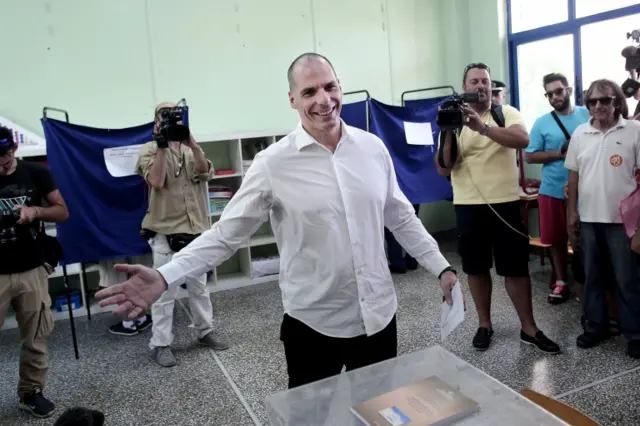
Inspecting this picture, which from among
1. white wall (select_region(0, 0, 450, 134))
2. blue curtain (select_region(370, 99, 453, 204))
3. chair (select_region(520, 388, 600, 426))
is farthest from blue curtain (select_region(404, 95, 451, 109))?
chair (select_region(520, 388, 600, 426))

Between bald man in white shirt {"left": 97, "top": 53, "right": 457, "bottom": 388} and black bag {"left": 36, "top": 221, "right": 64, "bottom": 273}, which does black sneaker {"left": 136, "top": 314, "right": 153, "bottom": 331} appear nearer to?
black bag {"left": 36, "top": 221, "right": 64, "bottom": 273}

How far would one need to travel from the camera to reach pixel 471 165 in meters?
2.84

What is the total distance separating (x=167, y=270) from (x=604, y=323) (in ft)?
8.66

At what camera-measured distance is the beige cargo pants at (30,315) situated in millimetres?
2572

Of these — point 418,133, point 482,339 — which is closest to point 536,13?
point 418,133

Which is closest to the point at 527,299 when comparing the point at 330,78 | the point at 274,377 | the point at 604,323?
the point at 604,323

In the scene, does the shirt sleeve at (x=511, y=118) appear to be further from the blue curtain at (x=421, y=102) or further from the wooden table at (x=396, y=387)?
the blue curtain at (x=421, y=102)

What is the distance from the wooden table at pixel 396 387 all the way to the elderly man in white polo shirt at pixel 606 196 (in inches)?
77.0

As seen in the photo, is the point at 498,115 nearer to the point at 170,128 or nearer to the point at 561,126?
the point at 561,126

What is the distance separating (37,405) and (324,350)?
1.89m

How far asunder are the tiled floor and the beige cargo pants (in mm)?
221

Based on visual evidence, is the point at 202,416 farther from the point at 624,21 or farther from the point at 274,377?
the point at 624,21

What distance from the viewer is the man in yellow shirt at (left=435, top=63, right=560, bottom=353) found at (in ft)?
9.08

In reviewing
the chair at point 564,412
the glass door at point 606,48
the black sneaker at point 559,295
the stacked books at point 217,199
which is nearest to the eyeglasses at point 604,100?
the black sneaker at point 559,295
